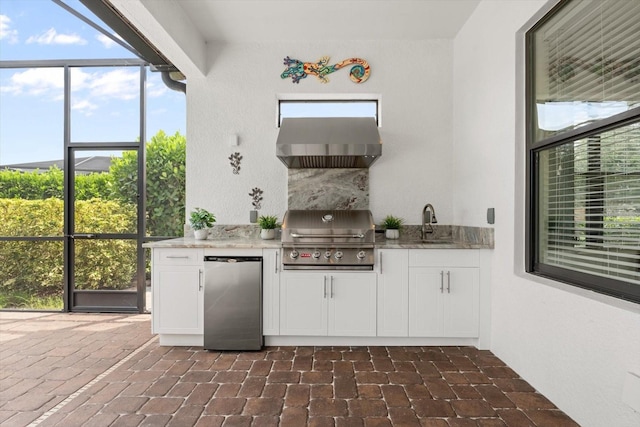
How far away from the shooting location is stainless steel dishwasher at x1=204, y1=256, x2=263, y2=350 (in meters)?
3.11

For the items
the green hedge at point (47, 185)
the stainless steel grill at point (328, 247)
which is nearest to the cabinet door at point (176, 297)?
the stainless steel grill at point (328, 247)

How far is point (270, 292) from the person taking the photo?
3186 millimetres

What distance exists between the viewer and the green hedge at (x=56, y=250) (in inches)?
170

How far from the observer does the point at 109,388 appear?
2.44 meters

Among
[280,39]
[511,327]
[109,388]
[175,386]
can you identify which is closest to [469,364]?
[511,327]

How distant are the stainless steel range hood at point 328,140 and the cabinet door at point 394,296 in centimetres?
96

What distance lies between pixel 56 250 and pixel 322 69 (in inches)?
149

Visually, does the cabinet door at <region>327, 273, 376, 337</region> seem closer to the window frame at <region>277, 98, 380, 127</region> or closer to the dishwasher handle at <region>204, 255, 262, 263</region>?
the dishwasher handle at <region>204, 255, 262, 263</region>

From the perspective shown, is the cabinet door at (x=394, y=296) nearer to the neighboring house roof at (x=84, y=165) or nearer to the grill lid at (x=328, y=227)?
the grill lid at (x=328, y=227)

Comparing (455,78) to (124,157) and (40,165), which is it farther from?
(40,165)

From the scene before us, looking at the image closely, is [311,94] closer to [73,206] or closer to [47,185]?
[73,206]

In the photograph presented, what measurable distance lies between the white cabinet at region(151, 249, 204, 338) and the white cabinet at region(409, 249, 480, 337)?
1.88 metres

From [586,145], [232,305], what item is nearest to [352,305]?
[232,305]

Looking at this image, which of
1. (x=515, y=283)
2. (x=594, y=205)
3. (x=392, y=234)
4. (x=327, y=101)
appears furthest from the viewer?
(x=327, y=101)
